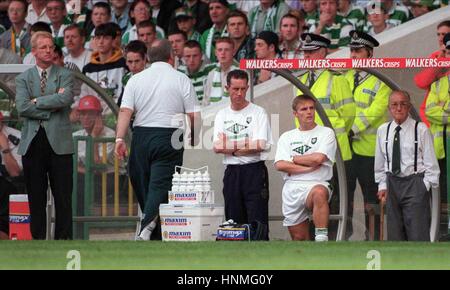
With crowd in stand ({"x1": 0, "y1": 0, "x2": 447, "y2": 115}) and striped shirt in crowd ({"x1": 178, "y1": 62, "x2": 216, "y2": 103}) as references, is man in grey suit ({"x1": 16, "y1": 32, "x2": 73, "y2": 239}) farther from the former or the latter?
striped shirt in crowd ({"x1": 178, "y1": 62, "x2": 216, "y2": 103})

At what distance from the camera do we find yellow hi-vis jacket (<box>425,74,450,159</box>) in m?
15.0

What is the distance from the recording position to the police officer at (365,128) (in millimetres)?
15148

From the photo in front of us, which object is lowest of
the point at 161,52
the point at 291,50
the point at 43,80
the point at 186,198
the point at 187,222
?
the point at 187,222

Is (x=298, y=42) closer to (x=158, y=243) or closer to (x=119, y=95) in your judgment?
(x=119, y=95)

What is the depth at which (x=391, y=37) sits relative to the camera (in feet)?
56.6

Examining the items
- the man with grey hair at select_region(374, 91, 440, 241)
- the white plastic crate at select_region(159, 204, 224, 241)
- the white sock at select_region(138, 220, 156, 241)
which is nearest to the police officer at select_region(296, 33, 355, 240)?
the man with grey hair at select_region(374, 91, 440, 241)

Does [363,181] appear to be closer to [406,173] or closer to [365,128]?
[365,128]

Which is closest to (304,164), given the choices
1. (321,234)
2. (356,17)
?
(321,234)

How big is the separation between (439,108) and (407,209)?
1204mm

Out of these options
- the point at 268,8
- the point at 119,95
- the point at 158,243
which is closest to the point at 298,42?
the point at 268,8

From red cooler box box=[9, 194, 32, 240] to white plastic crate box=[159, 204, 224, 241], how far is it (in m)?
1.73

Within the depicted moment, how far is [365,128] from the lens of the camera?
15.2 m

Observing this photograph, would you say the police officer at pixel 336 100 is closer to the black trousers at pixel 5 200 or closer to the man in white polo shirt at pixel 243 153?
the man in white polo shirt at pixel 243 153
